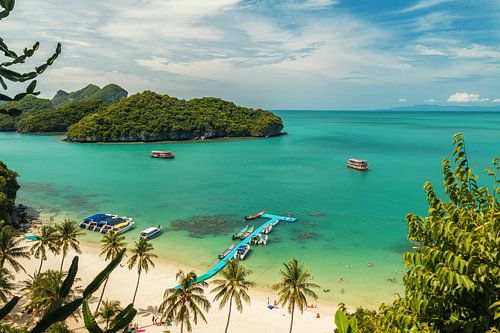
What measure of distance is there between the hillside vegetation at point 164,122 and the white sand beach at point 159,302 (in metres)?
124

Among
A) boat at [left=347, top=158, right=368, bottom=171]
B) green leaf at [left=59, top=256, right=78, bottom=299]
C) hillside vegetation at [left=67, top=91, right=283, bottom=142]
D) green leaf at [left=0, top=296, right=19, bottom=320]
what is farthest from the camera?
hillside vegetation at [left=67, top=91, right=283, bottom=142]

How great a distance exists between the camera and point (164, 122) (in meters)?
165

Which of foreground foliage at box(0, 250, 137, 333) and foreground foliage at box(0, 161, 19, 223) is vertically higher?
foreground foliage at box(0, 250, 137, 333)

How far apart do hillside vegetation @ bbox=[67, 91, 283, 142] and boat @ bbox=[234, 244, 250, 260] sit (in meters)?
126

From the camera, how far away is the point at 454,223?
6.57 m

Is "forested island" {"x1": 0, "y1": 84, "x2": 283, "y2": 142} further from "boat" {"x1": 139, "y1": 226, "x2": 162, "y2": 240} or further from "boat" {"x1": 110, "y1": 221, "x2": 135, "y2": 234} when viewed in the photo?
"boat" {"x1": 139, "y1": 226, "x2": 162, "y2": 240}

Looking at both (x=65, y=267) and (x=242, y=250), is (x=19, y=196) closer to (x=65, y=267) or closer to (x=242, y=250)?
(x=65, y=267)

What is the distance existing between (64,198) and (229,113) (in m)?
135

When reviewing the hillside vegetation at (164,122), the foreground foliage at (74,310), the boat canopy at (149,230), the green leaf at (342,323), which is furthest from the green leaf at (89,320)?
the hillside vegetation at (164,122)

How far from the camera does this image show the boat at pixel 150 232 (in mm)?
47719

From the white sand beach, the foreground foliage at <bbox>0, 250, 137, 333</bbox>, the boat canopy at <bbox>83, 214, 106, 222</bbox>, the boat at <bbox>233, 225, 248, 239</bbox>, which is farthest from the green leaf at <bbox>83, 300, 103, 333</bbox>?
the boat canopy at <bbox>83, 214, 106, 222</bbox>

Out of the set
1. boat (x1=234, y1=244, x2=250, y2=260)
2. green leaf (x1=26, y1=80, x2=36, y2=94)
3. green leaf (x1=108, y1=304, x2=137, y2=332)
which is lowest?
boat (x1=234, y1=244, x2=250, y2=260)

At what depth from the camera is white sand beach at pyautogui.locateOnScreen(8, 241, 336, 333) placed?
29172mm

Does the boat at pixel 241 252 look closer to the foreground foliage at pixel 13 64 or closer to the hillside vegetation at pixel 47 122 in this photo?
the foreground foliage at pixel 13 64
